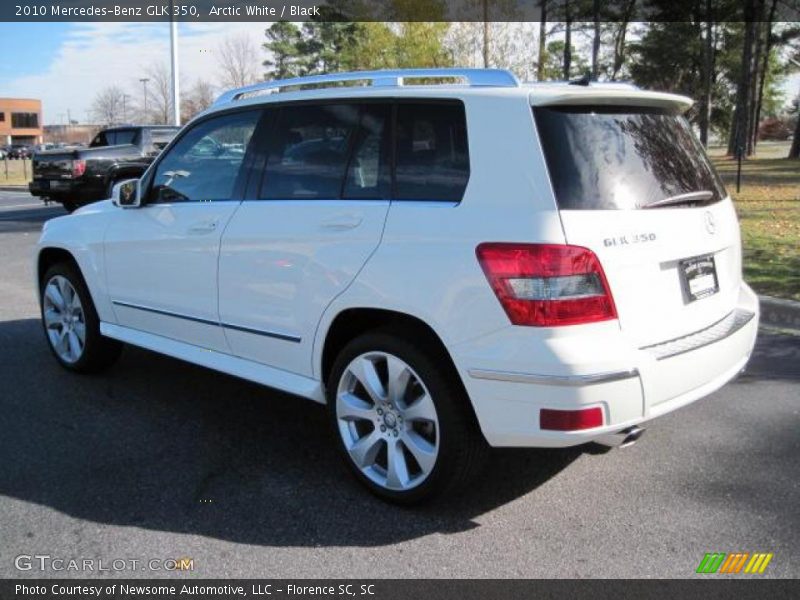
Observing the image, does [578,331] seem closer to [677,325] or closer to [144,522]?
[677,325]

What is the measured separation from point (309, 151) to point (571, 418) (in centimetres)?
190

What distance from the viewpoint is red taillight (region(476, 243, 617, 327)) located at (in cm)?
290

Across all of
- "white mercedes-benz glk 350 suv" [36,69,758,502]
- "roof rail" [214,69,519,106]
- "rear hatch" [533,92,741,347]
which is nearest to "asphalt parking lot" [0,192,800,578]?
"white mercedes-benz glk 350 suv" [36,69,758,502]

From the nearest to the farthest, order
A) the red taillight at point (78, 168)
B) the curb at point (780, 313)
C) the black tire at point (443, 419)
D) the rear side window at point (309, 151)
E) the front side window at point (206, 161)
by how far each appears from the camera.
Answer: the black tire at point (443, 419)
the rear side window at point (309, 151)
the front side window at point (206, 161)
the curb at point (780, 313)
the red taillight at point (78, 168)

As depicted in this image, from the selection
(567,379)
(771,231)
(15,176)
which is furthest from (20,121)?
(567,379)

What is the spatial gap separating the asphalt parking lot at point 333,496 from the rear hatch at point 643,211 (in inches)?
33.1

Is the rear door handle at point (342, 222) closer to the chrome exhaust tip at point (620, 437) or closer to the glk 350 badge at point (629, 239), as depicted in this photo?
the glk 350 badge at point (629, 239)

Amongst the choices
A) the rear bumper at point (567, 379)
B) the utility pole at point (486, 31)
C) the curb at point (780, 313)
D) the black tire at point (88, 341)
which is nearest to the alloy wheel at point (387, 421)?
the rear bumper at point (567, 379)

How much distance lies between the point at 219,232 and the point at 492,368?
1836mm

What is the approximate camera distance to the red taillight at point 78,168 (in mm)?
Result: 14977

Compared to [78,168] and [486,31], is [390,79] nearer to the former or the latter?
[78,168]

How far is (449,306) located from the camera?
3.07 metres
